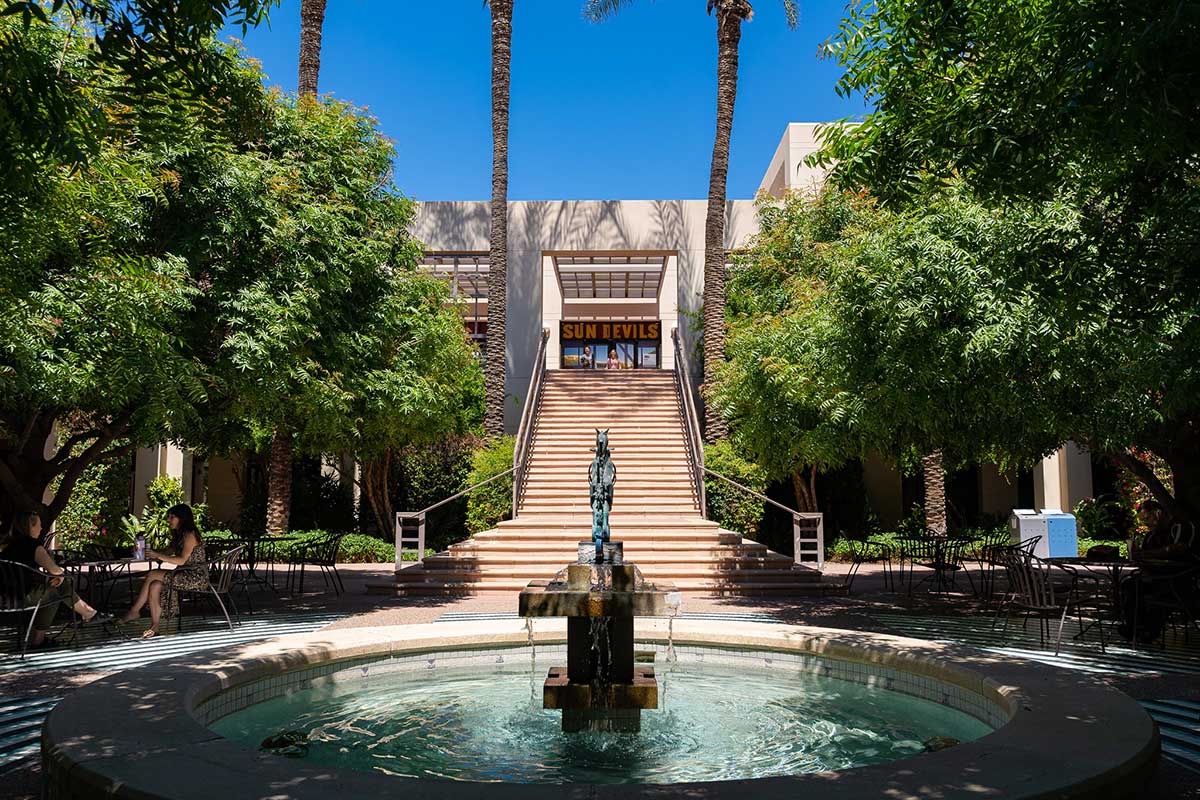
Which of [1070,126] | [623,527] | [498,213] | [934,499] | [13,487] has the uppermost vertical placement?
[498,213]

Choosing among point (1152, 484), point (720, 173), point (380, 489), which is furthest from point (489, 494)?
point (1152, 484)

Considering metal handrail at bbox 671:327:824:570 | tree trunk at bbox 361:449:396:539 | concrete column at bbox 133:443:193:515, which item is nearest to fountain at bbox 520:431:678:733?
metal handrail at bbox 671:327:824:570

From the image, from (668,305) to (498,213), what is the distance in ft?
25.5

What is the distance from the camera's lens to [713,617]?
1070cm

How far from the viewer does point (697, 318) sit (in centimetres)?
2525

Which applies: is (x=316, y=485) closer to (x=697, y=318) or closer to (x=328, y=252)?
(x=697, y=318)

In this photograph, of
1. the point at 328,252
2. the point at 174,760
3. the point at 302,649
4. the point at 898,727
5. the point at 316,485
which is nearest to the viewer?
the point at 174,760

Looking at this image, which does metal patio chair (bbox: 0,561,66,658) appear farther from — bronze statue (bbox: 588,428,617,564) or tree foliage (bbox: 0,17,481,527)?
bronze statue (bbox: 588,428,617,564)

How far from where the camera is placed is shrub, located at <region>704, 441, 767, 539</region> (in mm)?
18734

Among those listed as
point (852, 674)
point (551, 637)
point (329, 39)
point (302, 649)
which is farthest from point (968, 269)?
point (329, 39)

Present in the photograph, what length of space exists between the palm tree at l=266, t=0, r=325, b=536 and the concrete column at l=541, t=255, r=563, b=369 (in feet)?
29.9

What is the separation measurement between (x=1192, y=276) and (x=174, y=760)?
5.98m

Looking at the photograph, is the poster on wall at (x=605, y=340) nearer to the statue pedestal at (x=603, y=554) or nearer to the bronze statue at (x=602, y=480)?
the bronze statue at (x=602, y=480)

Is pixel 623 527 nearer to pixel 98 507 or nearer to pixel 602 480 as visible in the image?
pixel 602 480
